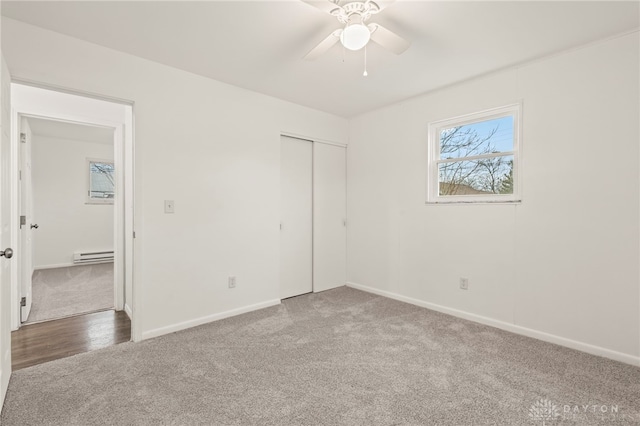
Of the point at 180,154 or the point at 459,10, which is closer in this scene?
the point at 459,10

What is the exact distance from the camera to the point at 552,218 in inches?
103

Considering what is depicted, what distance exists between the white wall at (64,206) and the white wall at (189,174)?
15.1 ft

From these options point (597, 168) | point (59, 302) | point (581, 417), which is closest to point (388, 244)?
point (597, 168)

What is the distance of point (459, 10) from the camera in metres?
1.99

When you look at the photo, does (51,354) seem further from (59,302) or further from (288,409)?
(288,409)

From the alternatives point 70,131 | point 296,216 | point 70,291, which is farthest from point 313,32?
point 70,131

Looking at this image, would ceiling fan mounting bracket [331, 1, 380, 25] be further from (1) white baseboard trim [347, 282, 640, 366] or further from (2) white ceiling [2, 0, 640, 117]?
(1) white baseboard trim [347, 282, 640, 366]

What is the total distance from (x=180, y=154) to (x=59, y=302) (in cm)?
257

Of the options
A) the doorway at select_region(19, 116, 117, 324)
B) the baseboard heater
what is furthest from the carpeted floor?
the baseboard heater

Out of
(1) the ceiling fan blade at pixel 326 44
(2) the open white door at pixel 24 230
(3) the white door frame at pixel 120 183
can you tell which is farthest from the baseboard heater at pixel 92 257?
(1) the ceiling fan blade at pixel 326 44

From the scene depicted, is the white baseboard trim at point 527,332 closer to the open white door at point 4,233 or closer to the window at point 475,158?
the window at point 475,158

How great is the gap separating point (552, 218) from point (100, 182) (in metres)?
7.48

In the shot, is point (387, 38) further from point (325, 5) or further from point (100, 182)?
point (100, 182)

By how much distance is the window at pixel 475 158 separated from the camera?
9.64 ft
